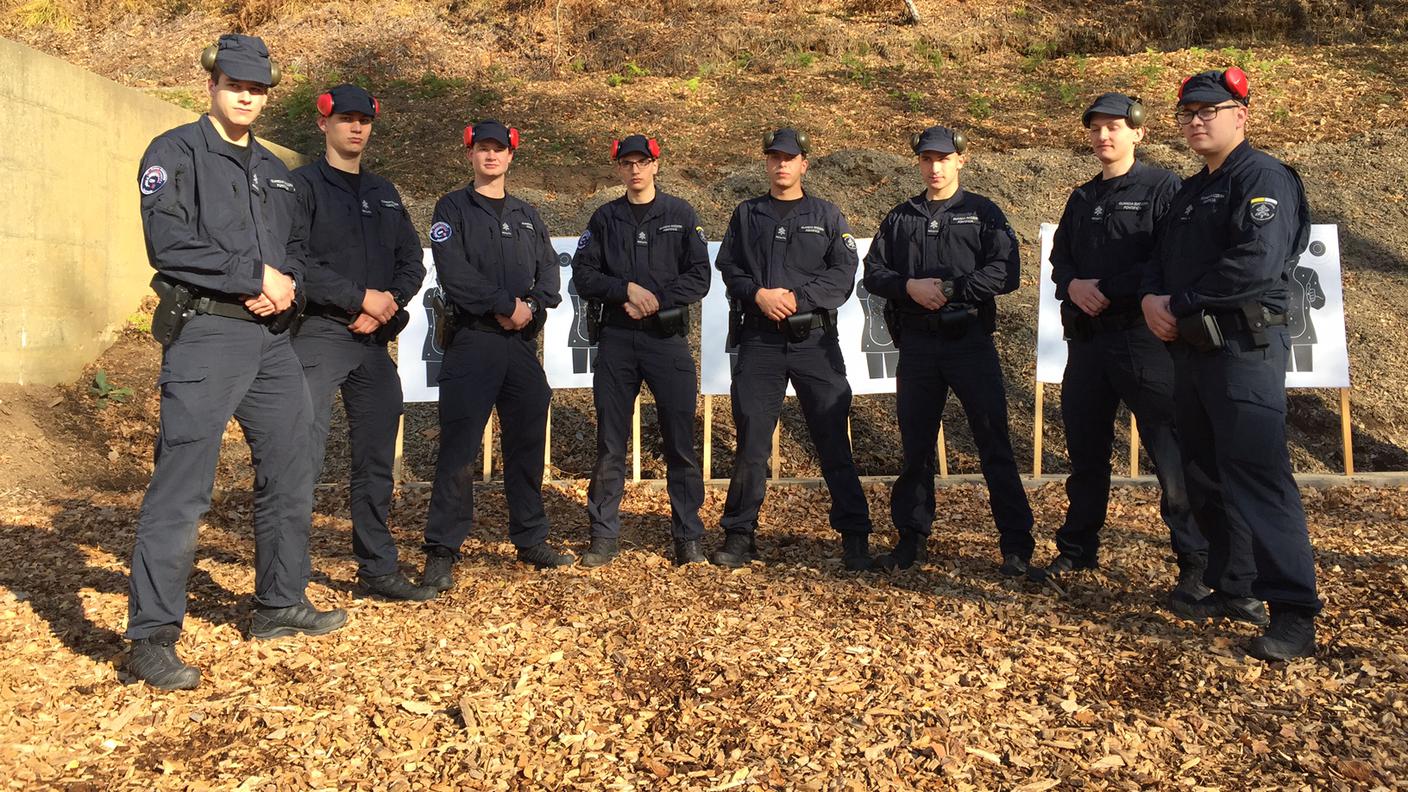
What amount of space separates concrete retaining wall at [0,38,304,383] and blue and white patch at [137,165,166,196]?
4637mm

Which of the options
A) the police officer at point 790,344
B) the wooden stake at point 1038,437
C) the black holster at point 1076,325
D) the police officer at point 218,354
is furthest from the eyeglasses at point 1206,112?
the police officer at point 218,354

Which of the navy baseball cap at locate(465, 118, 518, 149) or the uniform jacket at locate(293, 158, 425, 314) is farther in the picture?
the navy baseball cap at locate(465, 118, 518, 149)

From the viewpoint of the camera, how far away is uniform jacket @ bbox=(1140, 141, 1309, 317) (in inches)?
145

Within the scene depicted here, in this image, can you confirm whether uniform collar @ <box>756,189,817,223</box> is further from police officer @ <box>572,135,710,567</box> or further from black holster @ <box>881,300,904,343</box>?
black holster @ <box>881,300,904,343</box>

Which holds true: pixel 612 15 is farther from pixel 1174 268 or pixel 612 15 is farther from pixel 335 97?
pixel 1174 268

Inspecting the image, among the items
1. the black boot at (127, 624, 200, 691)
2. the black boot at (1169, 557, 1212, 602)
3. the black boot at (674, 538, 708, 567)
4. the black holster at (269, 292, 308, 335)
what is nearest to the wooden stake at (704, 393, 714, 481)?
the black boot at (674, 538, 708, 567)

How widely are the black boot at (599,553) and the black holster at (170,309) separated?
232 cm

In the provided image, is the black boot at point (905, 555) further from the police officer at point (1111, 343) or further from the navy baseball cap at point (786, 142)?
the navy baseball cap at point (786, 142)

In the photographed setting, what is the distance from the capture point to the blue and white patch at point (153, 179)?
3.41 metres

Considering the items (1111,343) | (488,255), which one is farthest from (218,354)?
(1111,343)

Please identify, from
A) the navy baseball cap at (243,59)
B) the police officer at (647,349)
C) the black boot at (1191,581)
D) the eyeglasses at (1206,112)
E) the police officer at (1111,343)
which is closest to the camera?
the navy baseball cap at (243,59)

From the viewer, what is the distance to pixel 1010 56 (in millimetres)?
14859

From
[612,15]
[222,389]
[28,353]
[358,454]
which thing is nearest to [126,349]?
[28,353]

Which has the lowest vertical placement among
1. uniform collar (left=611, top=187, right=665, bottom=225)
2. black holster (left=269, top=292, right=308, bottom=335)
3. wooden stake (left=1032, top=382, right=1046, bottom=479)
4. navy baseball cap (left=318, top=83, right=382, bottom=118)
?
wooden stake (left=1032, top=382, right=1046, bottom=479)
